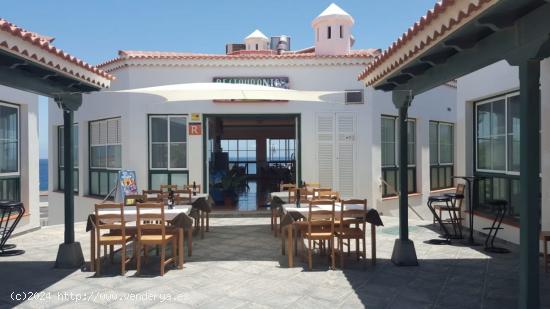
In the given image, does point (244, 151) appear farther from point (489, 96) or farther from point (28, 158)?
point (489, 96)

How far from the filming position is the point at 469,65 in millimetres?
3945

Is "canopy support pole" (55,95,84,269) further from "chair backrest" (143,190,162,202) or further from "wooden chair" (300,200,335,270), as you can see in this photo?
"wooden chair" (300,200,335,270)

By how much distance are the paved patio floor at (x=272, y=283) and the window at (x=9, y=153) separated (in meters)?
2.16

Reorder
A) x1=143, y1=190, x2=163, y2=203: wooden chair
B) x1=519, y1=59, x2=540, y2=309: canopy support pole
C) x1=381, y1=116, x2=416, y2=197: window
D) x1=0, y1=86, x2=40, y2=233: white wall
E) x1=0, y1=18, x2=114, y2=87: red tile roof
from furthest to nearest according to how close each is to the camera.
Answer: x1=381, y1=116, x2=416, y2=197: window, x1=0, y1=86, x2=40, y2=233: white wall, x1=143, y1=190, x2=163, y2=203: wooden chair, x1=0, y1=18, x2=114, y2=87: red tile roof, x1=519, y1=59, x2=540, y2=309: canopy support pole

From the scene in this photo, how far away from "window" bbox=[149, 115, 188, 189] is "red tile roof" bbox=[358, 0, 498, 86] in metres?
5.89

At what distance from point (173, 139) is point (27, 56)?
19.9 feet

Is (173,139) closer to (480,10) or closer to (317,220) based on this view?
(317,220)

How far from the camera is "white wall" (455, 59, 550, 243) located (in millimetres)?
5859

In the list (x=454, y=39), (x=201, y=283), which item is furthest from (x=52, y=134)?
(x=454, y=39)

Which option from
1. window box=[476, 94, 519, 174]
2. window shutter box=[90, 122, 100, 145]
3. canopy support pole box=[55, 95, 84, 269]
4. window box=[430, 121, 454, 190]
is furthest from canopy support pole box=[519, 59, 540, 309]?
window shutter box=[90, 122, 100, 145]

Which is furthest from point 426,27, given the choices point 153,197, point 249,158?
point 249,158

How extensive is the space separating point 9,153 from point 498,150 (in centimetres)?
877

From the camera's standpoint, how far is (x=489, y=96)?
7371 mm

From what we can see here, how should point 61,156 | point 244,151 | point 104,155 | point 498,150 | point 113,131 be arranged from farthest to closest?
point 244,151 < point 61,156 < point 104,155 < point 113,131 < point 498,150
